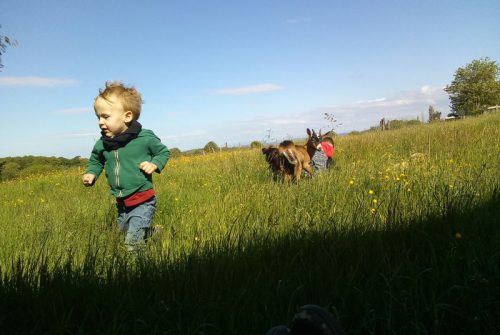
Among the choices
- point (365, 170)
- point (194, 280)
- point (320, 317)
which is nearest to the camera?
point (320, 317)

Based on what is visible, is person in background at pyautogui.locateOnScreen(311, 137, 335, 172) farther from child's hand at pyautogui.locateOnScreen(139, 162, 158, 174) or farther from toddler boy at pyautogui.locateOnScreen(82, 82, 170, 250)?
child's hand at pyautogui.locateOnScreen(139, 162, 158, 174)

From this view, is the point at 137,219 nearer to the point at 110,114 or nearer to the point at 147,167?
the point at 147,167

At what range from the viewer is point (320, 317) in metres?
1.09

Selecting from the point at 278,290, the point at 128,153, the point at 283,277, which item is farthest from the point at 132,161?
the point at 278,290

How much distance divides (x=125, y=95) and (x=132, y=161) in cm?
66

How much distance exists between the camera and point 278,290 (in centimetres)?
181

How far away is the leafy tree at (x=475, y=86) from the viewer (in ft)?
180

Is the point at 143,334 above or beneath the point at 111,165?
beneath

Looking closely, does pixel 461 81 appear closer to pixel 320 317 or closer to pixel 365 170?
pixel 365 170

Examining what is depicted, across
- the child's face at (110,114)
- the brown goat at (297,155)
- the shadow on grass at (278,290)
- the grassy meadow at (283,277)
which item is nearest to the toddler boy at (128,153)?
the child's face at (110,114)

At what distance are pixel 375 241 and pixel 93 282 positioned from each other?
5.84ft

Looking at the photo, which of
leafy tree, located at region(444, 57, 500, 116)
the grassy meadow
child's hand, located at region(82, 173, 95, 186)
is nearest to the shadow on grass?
the grassy meadow

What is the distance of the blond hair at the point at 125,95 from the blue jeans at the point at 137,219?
3.07 feet

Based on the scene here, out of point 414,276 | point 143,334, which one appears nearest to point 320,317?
point 143,334
